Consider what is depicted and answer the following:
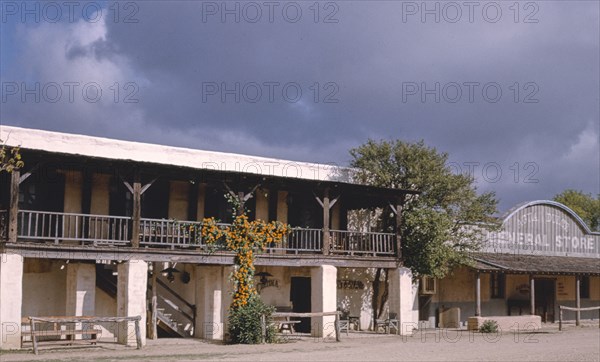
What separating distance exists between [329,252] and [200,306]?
4.59m

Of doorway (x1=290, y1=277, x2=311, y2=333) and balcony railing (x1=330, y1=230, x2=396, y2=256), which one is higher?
balcony railing (x1=330, y1=230, x2=396, y2=256)

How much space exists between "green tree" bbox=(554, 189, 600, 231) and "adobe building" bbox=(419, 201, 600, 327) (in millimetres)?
30393

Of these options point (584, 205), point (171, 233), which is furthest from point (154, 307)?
point (584, 205)

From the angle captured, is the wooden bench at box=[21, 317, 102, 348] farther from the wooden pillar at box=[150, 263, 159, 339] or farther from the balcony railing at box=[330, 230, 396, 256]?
the balcony railing at box=[330, 230, 396, 256]

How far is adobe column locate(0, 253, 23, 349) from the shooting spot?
20344 millimetres

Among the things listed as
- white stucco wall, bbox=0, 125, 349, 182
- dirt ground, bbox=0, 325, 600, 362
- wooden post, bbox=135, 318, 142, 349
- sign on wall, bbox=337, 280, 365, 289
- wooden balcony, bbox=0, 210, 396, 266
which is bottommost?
dirt ground, bbox=0, 325, 600, 362

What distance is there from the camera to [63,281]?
24.1 m

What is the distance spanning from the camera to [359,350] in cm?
2212

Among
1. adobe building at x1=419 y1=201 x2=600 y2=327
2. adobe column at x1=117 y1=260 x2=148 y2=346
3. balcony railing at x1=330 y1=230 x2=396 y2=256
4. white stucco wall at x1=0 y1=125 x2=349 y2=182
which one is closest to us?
adobe column at x1=117 y1=260 x2=148 y2=346

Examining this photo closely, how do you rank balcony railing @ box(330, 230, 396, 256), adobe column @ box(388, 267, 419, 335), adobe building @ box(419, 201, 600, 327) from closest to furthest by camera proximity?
balcony railing @ box(330, 230, 396, 256), adobe column @ box(388, 267, 419, 335), adobe building @ box(419, 201, 600, 327)

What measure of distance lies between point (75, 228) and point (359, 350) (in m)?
8.59

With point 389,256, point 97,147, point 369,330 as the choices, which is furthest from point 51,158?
point 369,330

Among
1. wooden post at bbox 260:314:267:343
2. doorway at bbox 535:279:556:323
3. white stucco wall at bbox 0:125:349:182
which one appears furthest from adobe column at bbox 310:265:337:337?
doorway at bbox 535:279:556:323

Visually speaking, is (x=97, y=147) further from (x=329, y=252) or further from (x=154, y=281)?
(x=329, y=252)
